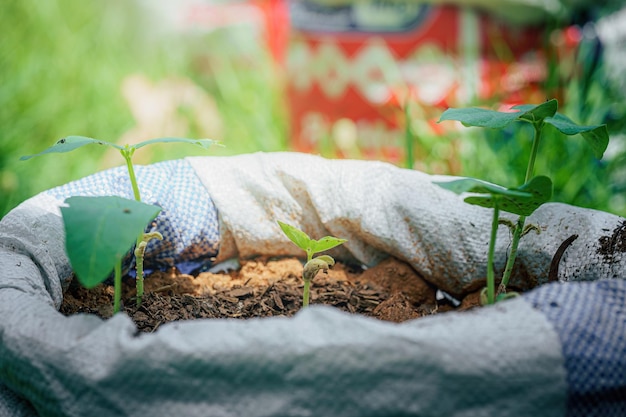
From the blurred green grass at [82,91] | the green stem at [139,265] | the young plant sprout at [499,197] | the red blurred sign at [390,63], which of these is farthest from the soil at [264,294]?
the red blurred sign at [390,63]

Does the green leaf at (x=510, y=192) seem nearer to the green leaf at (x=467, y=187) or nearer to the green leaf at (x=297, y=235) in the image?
the green leaf at (x=467, y=187)

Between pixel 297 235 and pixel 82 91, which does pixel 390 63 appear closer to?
pixel 82 91

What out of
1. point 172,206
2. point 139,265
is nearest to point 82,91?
point 172,206

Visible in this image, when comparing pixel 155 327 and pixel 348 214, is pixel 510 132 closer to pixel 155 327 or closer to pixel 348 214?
pixel 348 214

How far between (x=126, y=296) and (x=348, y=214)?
1.01 feet

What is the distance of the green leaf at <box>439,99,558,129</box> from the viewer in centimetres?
62

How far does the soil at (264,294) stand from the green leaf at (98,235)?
A: 18 centimetres

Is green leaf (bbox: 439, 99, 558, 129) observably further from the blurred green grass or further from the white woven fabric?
the blurred green grass

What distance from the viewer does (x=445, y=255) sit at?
2.62 ft

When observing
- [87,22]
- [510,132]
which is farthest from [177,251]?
[87,22]

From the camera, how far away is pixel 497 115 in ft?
2.11

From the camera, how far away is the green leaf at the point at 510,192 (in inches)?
21.0

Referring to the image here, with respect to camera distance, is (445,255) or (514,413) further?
(445,255)

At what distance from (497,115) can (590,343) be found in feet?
0.84
